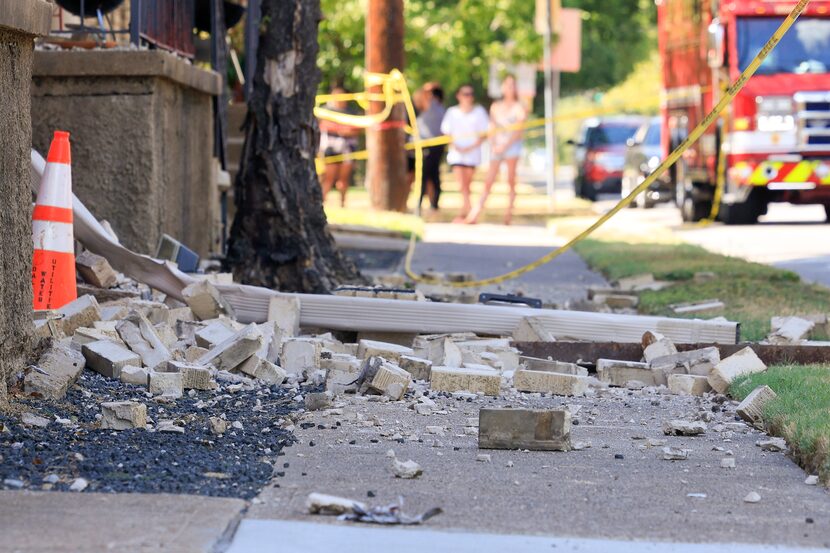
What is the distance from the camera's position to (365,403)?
6156 mm

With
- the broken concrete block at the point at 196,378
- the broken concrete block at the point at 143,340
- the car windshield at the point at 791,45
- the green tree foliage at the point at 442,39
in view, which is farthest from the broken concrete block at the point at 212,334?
the green tree foliage at the point at 442,39

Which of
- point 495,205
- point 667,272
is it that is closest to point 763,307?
point 667,272

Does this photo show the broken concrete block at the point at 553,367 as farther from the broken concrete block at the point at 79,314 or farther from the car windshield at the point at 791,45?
the car windshield at the point at 791,45

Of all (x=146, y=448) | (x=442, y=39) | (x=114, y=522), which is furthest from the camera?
(x=442, y=39)

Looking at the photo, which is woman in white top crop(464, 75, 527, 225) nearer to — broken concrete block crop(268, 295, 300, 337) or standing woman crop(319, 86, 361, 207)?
standing woman crop(319, 86, 361, 207)

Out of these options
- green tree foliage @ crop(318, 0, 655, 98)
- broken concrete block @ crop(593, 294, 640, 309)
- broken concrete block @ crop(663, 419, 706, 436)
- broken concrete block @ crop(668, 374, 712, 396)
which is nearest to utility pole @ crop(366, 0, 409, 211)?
green tree foliage @ crop(318, 0, 655, 98)

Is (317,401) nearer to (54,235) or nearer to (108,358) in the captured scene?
(108,358)

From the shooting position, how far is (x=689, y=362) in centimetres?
712

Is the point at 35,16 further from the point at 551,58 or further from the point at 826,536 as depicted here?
the point at 551,58

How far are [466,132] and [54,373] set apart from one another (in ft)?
51.1

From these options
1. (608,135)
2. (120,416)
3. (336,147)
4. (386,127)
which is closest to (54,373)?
(120,416)

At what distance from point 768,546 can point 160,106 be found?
20.7ft

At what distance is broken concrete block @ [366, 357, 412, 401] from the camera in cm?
627

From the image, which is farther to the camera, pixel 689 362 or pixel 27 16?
pixel 689 362
